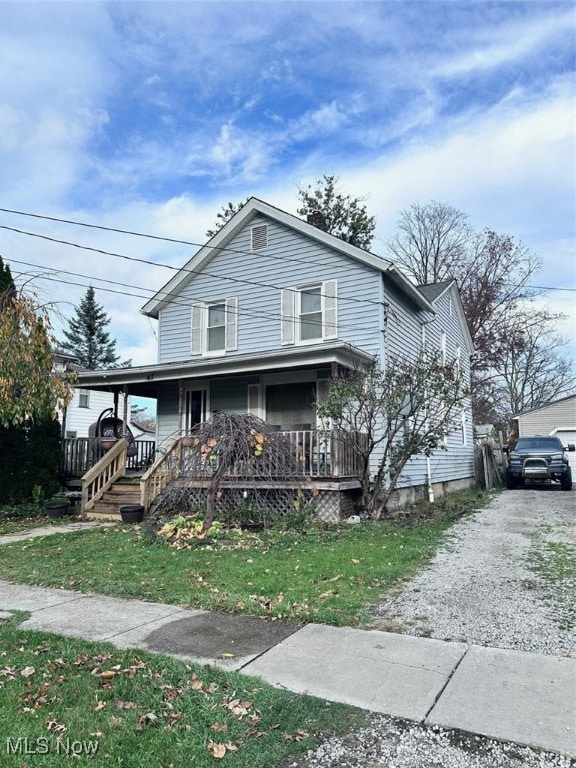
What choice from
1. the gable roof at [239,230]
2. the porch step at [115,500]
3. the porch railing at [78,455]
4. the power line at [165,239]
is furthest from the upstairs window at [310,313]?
the porch railing at [78,455]

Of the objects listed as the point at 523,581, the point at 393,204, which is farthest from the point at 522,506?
the point at 393,204

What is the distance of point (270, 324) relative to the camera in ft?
45.7

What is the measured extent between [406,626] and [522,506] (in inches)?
406

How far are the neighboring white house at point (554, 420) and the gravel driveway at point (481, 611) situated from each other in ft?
47.4

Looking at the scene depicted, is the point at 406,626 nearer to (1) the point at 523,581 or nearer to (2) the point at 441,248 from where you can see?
(1) the point at 523,581

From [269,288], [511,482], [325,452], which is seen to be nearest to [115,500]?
[325,452]

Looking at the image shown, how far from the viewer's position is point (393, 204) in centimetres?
3138

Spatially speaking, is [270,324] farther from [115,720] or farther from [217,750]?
[217,750]

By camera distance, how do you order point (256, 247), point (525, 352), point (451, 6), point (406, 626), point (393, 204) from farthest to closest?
1. point (525, 352)
2. point (393, 204)
3. point (256, 247)
4. point (451, 6)
5. point (406, 626)

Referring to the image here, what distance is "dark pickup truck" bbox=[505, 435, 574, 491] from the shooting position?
59.1ft

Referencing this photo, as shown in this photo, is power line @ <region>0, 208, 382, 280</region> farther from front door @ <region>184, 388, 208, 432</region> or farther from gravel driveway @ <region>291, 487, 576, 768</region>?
gravel driveway @ <region>291, 487, 576, 768</region>

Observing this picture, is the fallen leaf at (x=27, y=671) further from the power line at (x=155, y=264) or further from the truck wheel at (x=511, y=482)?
the truck wheel at (x=511, y=482)

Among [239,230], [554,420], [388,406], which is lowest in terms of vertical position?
[388,406]

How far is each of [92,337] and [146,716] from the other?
4635 centimetres
